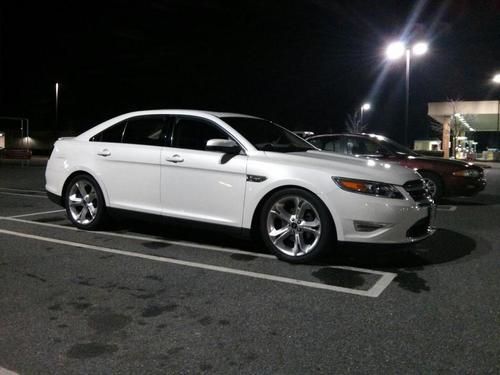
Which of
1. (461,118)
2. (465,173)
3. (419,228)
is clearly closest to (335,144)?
(465,173)

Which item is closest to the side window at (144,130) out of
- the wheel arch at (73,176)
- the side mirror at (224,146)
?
the wheel arch at (73,176)

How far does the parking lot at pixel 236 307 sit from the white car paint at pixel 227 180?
364mm

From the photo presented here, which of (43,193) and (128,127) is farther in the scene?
(43,193)

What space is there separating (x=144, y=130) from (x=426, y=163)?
615 cm

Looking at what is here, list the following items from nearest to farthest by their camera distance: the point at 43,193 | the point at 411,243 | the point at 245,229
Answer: the point at 411,243, the point at 245,229, the point at 43,193

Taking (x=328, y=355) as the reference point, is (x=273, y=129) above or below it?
above

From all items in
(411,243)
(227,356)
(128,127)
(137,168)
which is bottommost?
(227,356)

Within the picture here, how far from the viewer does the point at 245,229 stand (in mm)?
5234

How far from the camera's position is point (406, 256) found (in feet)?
17.7

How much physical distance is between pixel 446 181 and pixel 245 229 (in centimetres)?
607

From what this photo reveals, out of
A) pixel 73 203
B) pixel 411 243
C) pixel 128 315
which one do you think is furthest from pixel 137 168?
pixel 411 243

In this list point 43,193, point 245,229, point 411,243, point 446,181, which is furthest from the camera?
point 43,193

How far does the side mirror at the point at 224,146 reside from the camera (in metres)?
5.25

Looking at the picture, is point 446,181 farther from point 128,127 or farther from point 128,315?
point 128,315
